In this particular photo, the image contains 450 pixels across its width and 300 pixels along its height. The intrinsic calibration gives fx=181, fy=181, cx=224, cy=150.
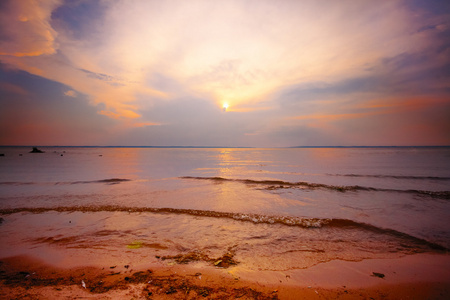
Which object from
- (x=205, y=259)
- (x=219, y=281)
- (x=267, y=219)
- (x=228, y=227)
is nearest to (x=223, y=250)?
(x=205, y=259)

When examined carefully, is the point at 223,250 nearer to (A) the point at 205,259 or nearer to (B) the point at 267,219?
(A) the point at 205,259

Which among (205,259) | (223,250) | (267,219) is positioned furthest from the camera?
(267,219)

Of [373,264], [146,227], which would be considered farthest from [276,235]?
[146,227]

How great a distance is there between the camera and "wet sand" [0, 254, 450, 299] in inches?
147

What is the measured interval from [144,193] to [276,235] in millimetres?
10881

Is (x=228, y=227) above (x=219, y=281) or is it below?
below

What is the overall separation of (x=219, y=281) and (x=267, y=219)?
16.1ft

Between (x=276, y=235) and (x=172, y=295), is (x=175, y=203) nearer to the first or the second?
(x=276, y=235)

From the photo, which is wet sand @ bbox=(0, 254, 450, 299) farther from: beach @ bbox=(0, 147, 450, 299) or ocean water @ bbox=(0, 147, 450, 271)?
ocean water @ bbox=(0, 147, 450, 271)

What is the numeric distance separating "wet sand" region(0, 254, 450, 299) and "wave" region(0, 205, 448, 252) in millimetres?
2037

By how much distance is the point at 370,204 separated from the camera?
449 inches

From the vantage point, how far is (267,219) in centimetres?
855

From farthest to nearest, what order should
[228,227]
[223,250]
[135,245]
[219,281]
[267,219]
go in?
[267,219] → [228,227] → [135,245] → [223,250] → [219,281]

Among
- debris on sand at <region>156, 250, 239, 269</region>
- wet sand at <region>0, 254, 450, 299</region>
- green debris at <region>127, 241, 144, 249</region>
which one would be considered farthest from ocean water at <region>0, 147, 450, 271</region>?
wet sand at <region>0, 254, 450, 299</region>
